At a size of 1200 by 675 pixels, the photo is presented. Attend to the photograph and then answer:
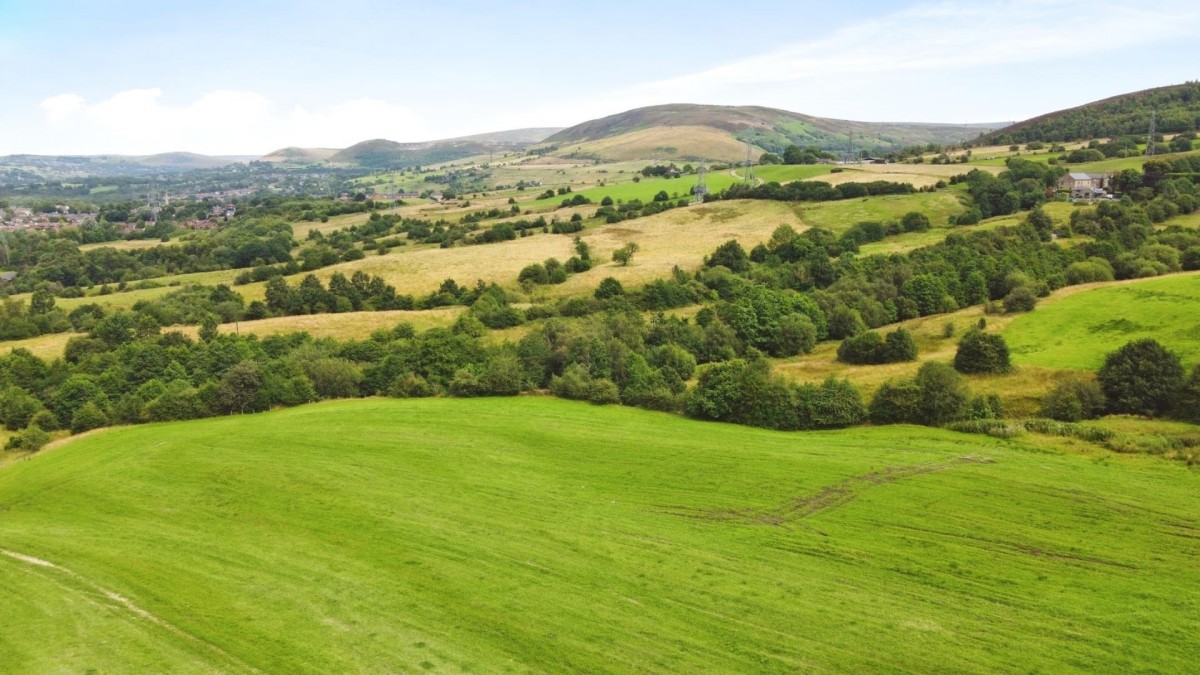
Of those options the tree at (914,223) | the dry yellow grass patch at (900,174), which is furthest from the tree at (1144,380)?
the dry yellow grass patch at (900,174)

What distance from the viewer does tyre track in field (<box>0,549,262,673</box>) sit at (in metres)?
24.8

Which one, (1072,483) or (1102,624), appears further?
(1072,483)

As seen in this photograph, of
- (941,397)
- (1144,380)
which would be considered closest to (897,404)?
(941,397)

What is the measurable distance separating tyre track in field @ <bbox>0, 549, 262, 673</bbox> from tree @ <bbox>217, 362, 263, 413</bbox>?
86.8 ft

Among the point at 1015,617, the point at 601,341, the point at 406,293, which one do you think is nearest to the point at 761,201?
the point at 406,293

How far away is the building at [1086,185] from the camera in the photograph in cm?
12081

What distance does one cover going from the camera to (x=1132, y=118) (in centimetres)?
17538

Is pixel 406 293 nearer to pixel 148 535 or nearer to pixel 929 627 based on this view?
pixel 148 535

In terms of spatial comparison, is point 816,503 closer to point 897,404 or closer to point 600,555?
point 600,555

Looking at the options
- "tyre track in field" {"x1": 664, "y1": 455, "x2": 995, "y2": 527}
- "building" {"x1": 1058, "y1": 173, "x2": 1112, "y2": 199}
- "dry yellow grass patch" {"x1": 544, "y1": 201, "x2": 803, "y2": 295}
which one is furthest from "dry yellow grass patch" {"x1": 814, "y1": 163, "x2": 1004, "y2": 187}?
"tyre track in field" {"x1": 664, "y1": 455, "x2": 995, "y2": 527}

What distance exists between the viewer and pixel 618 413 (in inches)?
2219

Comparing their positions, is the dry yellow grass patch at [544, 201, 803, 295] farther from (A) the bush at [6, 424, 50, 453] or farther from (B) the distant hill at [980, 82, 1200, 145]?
(B) the distant hill at [980, 82, 1200, 145]

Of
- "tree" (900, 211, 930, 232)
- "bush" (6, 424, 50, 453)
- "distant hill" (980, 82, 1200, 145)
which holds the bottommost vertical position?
"bush" (6, 424, 50, 453)

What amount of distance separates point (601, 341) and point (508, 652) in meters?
41.3
